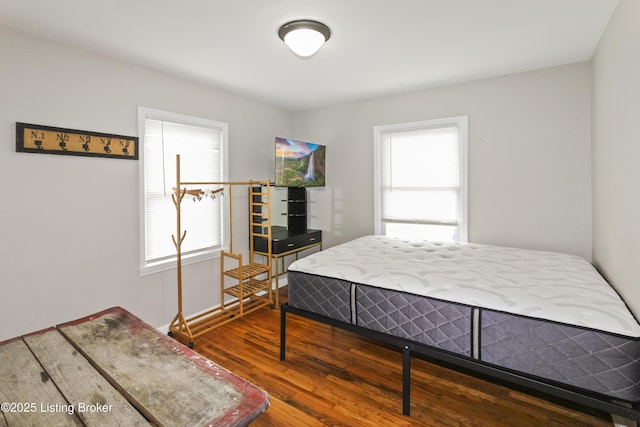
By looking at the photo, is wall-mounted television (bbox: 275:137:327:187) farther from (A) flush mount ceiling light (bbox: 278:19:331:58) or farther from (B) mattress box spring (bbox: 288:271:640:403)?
(B) mattress box spring (bbox: 288:271:640:403)

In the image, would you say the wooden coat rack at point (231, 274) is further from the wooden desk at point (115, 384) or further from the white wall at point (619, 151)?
the white wall at point (619, 151)

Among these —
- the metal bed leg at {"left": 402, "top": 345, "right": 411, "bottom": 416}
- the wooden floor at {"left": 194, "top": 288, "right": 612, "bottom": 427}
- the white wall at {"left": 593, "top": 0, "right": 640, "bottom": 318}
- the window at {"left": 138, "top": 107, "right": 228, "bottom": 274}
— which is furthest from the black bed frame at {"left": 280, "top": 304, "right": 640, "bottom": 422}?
the window at {"left": 138, "top": 107, "right": 228, "bottom": 274}

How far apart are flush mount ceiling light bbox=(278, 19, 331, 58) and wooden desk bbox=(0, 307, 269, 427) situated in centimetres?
198

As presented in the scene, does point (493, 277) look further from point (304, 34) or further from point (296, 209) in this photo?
point (296, 209)

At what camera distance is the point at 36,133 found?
215 centimetres

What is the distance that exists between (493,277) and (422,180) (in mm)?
1776

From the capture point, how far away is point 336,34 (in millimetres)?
2219

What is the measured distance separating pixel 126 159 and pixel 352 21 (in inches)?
85.0

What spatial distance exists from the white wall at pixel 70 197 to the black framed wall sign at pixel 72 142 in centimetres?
Result: 5

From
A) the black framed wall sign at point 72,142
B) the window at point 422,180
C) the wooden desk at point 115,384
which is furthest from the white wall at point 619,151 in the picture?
the black framed wall sign at point 72,142

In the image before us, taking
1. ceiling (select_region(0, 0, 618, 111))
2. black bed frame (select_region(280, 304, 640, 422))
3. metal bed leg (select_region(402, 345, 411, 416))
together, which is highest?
ceiling (select_region(0, 0, 618, 111))

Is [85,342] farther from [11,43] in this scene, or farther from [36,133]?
[11,43]

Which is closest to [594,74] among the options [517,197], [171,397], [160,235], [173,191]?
[517,197]

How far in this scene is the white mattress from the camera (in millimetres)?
1527
